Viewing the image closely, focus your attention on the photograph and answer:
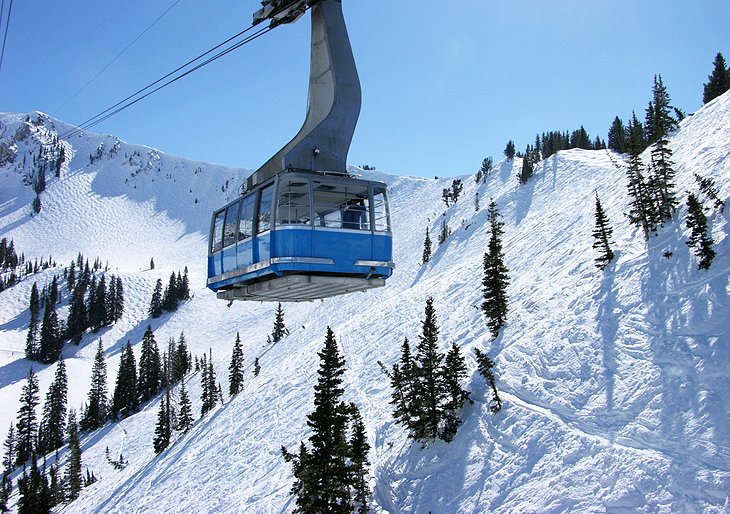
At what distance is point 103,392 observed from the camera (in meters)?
96.2

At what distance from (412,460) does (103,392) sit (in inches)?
3299

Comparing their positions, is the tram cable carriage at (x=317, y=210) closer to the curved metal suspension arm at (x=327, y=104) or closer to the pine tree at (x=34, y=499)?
the curved metal suspension arm at (x=327, y=104)

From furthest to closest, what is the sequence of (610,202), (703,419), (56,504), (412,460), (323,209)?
(56,504) < (610,202) < (412,460) < (703,419) < (323,209)

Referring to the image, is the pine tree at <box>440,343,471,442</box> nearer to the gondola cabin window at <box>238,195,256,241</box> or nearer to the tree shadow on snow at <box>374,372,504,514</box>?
the tree shadow on snow at <box>374,372,504,514</box>

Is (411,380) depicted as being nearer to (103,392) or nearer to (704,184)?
(704,184)

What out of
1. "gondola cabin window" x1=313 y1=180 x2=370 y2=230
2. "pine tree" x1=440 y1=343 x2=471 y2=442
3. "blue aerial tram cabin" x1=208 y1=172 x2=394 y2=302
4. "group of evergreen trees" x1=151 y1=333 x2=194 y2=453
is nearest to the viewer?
"blue aerial tram cabin" x1=208 y1=172 x2=394 y2=302

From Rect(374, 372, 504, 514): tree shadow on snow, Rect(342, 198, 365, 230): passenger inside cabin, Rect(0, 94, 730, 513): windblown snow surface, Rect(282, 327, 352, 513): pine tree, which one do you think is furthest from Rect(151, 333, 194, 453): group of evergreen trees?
Rect(342, 198, 365, 230): passenger inside cabin

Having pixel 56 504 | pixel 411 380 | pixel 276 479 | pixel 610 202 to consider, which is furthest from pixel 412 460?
pixel 56 504

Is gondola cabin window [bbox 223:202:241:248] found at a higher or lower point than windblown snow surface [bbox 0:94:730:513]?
higher

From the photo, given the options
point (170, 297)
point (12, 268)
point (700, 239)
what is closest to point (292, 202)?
point (700, 239)

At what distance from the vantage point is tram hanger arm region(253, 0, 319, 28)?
1322 centimetres

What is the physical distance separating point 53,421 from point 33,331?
53962 millimetres

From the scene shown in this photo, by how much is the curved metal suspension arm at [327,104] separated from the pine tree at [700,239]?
22.8 m

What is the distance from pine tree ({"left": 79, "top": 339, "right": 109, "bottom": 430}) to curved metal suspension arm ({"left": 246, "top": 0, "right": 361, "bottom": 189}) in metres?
93.4
